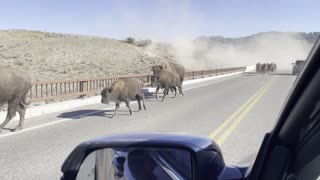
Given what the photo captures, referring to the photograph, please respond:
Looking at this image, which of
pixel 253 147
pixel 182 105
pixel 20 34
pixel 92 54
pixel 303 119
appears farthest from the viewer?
pixel 20 34

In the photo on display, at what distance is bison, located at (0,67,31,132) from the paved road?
2.08ft

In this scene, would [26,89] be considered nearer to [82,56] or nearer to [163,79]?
[163,79]

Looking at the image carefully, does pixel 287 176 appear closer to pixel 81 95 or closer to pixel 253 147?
Answer: pixel 253 147

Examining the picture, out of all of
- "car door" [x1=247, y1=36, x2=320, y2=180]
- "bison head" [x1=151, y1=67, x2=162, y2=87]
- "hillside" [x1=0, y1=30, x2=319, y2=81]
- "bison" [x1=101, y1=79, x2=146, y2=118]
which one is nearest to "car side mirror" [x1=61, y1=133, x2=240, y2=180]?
"car door" [x1=247, y1=36, x2=320, y2=180]

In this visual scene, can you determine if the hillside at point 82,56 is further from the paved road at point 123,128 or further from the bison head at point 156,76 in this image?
the paved road at point 123,128

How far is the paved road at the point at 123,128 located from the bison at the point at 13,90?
0.64 m

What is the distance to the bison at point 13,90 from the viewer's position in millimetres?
13586

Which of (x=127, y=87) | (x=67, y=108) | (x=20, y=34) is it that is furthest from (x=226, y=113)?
(x=20, y=34)

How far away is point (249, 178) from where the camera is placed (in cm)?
229

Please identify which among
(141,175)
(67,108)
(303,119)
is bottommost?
(67,108)

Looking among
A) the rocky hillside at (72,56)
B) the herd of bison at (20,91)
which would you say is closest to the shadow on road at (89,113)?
the herd of bison at (20,91)

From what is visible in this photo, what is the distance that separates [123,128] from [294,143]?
38.5 ft

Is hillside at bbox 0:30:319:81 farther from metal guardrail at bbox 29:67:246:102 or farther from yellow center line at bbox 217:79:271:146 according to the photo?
yellow center line at bbox 217:79:271:146

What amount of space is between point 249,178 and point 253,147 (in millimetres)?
8548
